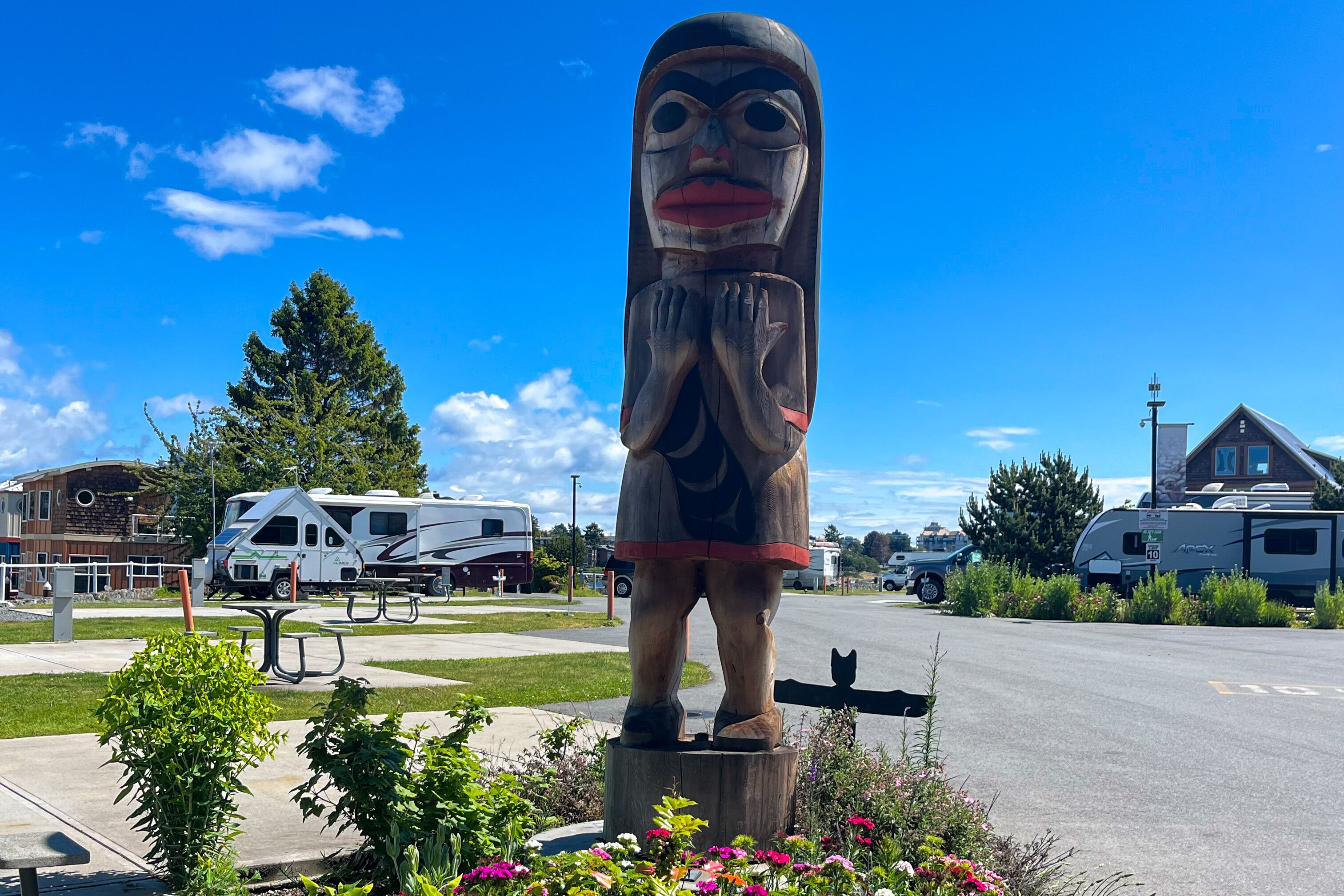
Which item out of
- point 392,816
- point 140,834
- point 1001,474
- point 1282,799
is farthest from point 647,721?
point 1001,474

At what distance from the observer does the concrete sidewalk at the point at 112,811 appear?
472 cm

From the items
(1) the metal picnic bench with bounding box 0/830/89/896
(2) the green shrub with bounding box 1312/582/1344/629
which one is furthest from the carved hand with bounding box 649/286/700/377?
(2) the green shrub with bounding box 1312/582/1344/629

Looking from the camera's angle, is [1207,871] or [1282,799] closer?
[1207,871]

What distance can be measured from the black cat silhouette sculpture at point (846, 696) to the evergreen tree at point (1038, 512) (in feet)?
109

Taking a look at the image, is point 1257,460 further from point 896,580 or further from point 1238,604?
point 1238,604

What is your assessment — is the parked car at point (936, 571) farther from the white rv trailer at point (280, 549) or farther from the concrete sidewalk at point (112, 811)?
the concrete sidewalk at point (112, 811)

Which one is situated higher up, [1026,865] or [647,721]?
[647,721]

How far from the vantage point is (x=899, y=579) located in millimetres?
51375

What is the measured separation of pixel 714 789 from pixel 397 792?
1273mm

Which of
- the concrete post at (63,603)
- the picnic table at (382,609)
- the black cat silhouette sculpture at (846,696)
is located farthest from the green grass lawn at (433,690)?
the picnic table at (382,609)

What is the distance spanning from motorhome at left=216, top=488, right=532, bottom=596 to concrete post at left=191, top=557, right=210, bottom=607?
6.95 ft

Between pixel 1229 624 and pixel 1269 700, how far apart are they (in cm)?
1489

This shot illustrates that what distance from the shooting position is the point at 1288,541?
28484 millimetres

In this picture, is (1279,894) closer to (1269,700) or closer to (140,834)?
(140,834)
